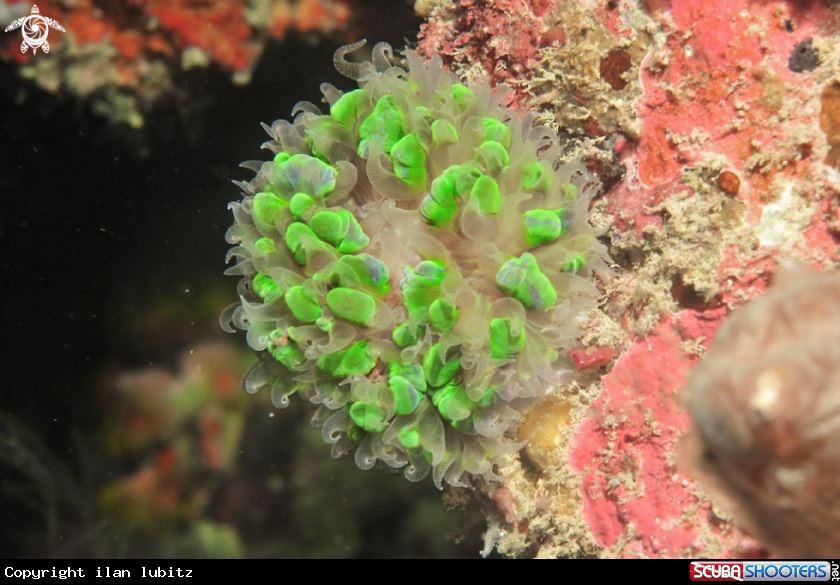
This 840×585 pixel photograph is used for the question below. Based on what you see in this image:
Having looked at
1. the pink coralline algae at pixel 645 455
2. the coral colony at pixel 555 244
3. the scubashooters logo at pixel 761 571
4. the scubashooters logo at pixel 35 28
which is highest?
the scubashooters logo at pixel 35 28

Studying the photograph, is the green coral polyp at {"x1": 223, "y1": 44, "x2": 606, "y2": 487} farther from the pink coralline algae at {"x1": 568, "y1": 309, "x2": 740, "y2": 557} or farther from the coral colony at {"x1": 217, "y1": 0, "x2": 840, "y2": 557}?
the pink coralline algae at {"x1": 568, "y1": 309, "x2": 740, "y2": 557}

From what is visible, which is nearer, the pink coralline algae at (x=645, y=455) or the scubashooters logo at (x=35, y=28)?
the pink coralline algae at (x=645, y=455)

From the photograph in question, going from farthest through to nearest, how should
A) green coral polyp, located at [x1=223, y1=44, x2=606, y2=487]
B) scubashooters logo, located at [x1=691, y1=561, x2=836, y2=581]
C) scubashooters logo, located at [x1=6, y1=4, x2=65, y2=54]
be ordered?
scubashooters logo, located at [x1=6, y1=4, x2=65, y2=54] → green coral polyp, located at [x1=223, y1=44, x2=606, y2=487] → scubashooters logo, located at [x1=691, y1=561, x2=836, y2=581]

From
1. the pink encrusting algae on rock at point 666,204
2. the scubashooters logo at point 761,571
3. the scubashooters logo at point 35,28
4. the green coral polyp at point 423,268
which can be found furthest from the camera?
the scubashooters logo at point 35,28

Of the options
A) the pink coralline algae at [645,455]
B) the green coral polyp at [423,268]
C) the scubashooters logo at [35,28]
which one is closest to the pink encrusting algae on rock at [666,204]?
the pink coralline algae at [645,455]

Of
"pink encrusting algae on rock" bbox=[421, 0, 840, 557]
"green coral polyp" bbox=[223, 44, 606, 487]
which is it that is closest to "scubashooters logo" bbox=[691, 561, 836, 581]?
"pink encrusting algae on rock" bbox=[421, 0, 840, 557]

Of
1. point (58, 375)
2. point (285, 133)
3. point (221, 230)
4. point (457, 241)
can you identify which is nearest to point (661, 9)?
point (457, 241)

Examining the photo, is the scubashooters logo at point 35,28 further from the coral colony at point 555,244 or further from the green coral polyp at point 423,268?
the green coral polyp at point 423,268
